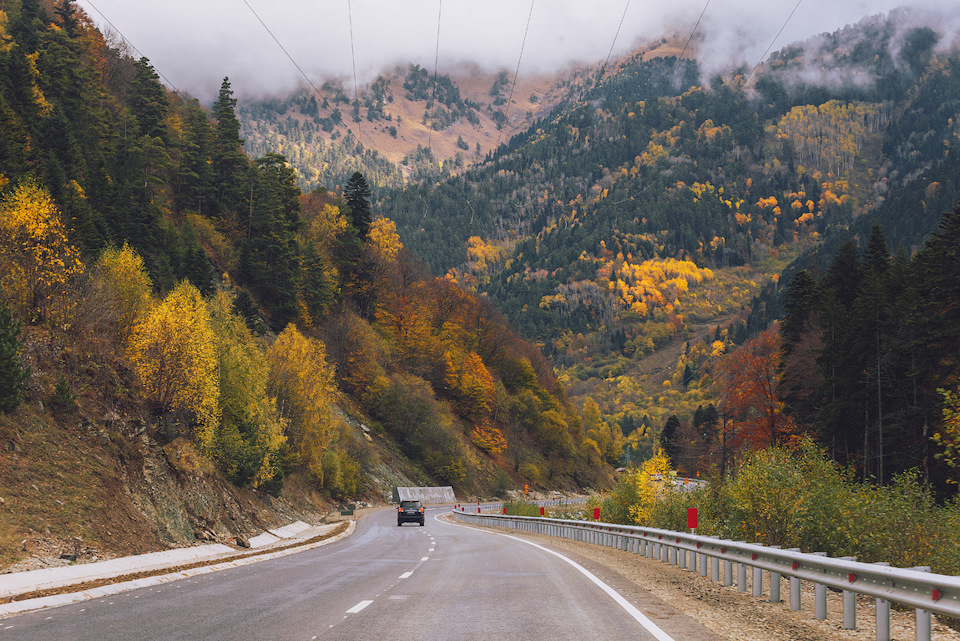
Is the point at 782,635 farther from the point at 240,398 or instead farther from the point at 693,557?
the point at 240,398

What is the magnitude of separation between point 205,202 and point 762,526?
272 feet

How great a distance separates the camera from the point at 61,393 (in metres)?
26.1

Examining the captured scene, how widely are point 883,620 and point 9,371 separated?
23329 mm

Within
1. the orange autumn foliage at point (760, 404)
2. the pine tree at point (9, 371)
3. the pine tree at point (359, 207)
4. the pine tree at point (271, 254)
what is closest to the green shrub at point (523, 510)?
the orange autumn foliage at point (760, 404)

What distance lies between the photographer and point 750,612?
12289mm

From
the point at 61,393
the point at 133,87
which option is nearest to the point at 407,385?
the point at 133,87

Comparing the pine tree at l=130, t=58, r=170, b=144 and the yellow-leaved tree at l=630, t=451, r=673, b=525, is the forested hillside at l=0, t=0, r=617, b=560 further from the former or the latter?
the yellow-leaved tree at l=630, t=451, r=673, b=525

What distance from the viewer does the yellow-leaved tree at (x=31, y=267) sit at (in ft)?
99.7

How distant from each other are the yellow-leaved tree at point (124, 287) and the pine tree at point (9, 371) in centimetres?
1116

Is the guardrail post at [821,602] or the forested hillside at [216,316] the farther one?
the forested hillside at [216,316]

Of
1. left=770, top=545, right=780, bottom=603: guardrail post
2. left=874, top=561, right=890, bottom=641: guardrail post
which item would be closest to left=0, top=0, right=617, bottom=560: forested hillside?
left=770, top=545, right=780, bottom=603: guardrail post

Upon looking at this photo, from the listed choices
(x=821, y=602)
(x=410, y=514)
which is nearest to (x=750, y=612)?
(x=821, y=602)

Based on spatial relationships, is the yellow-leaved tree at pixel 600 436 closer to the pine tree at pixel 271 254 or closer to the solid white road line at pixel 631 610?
the pine tree at pixel 271 254

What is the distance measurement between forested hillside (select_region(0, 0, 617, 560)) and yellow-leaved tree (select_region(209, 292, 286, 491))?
129 mm
